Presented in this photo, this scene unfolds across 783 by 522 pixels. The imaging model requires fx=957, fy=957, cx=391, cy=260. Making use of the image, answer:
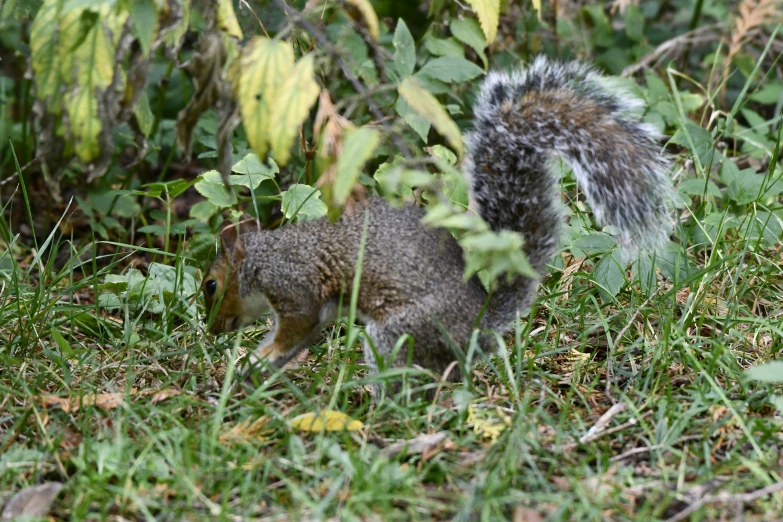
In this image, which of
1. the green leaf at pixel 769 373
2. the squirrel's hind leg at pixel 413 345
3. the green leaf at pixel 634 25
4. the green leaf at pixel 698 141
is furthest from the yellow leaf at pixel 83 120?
the green leaf at pixel 634 25

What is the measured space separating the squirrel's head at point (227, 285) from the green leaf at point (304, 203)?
0.19 meters

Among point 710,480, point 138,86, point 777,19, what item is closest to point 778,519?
point 710,480

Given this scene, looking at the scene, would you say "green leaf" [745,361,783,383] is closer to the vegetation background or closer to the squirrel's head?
the vegetation background

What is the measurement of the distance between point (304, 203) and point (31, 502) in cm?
130

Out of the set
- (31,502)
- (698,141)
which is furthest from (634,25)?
(31,502)

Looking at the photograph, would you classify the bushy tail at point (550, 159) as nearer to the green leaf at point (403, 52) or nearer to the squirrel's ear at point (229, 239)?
the green leaf at point (403, 52)

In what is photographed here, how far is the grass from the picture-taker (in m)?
1.98

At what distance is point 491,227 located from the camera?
268 centimetres

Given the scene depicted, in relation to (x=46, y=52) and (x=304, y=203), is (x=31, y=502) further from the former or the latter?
(x=304, y=203)

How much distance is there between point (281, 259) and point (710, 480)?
1.34m

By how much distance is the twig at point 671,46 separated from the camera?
4.32 m

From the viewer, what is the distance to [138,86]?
200 cm

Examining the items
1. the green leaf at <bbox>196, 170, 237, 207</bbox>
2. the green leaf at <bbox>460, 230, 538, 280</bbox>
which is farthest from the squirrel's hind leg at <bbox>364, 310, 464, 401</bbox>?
the green leaf at <bbox>196, 170, 237, 207</bbox>

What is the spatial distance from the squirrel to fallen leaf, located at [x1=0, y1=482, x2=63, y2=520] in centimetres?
67
